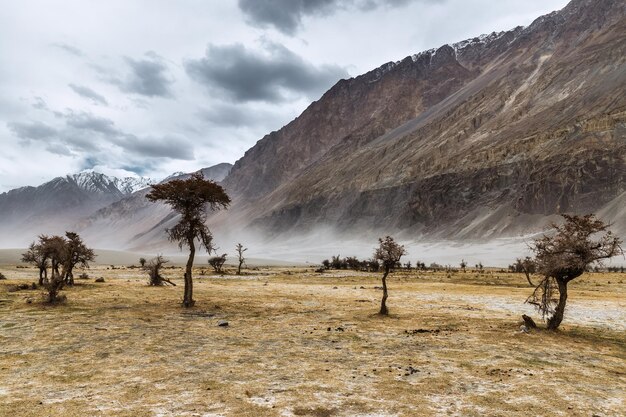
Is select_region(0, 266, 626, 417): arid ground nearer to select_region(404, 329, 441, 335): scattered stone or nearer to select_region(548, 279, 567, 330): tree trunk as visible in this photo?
select_region(404, 329, 441, 335): scattered stone

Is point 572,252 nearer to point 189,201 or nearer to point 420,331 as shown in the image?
point 420,331

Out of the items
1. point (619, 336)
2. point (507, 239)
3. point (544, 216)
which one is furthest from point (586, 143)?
point (619, 336)

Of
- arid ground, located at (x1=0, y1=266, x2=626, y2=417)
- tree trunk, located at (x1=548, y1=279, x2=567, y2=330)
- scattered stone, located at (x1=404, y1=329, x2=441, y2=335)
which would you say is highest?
tree trunk, located at (x1=548, y1=279, x2=567, y2=330)

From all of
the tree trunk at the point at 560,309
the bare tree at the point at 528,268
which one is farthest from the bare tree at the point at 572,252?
the bare tree at the point at 528,268

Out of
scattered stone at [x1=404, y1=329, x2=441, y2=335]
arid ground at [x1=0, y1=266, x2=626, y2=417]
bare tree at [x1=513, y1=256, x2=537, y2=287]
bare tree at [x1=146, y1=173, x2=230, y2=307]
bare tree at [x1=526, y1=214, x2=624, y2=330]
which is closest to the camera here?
arid ground at [x1=0, y1=266, x2=626, y2=417]

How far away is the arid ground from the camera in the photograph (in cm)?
1030

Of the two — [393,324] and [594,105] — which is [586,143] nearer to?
[594,105]

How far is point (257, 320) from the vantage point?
23.2m

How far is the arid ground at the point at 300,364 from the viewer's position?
Result: 10297 mm

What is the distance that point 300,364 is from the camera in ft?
46.2

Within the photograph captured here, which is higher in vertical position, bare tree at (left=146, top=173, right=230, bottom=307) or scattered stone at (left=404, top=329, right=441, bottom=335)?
bare tree at (left=146, top=173, right=230, bottom=307)

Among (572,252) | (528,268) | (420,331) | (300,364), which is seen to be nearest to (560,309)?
(572,252)

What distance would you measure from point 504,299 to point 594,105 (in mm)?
143049

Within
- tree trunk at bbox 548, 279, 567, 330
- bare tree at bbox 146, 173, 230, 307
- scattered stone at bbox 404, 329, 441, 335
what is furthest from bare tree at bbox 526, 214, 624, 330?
bare tree at bbox 146, 173, 230, 307
